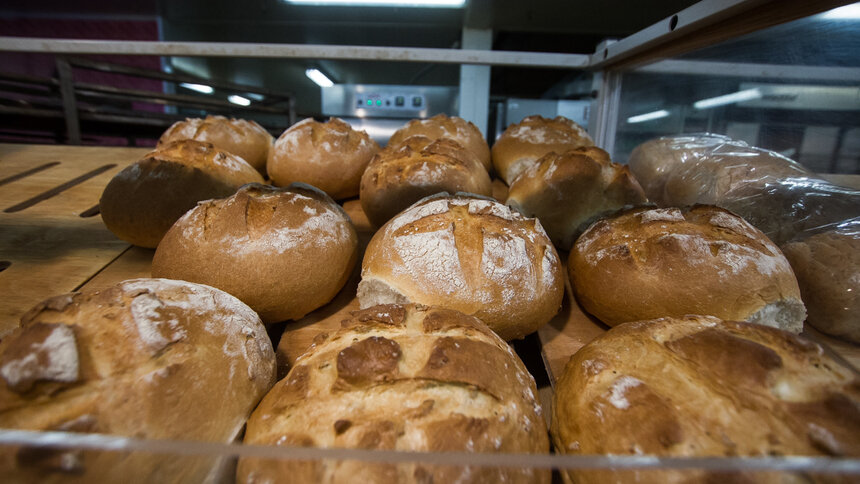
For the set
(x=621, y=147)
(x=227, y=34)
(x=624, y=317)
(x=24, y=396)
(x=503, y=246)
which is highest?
(x=227, y=34)

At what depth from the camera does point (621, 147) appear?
9.77 ft

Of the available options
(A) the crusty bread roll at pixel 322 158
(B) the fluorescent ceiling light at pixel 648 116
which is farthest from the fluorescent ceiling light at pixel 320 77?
(B) the fluorescent ceiling light at pixel 648 116

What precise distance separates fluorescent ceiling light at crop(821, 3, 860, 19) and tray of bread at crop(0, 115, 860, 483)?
0.62 m

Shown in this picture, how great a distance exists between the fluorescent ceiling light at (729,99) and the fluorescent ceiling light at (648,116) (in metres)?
0.28

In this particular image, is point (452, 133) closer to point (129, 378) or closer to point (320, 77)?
point (129, 378)

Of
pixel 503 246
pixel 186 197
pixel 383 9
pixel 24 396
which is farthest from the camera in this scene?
pixel 383 9

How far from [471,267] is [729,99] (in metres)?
1.89

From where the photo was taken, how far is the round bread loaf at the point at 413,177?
192 centimetres

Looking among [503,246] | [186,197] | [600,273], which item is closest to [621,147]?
[600,273]

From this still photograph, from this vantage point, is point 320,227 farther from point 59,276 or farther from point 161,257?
point 59,276

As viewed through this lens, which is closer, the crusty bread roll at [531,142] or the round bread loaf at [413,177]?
the round bread loaf at [413,177]

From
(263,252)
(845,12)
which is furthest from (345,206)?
(845,12)

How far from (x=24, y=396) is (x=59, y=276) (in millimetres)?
1154

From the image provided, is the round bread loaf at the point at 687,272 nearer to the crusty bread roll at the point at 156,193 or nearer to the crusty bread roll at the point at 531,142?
the crusty bread roll at the point at 531,142
